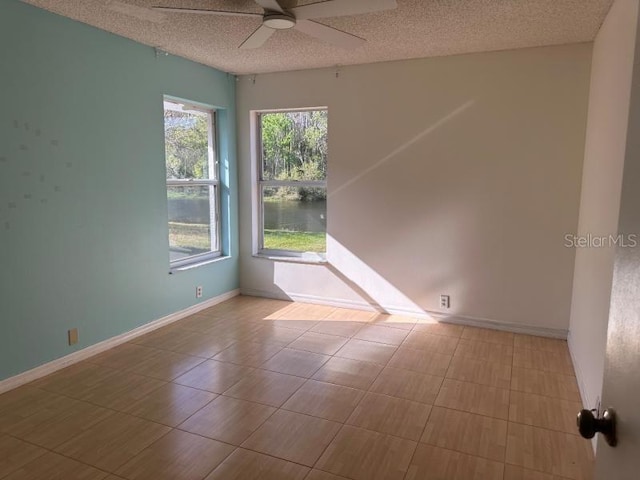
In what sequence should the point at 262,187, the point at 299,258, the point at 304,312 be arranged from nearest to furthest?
the point at 304,312
the point at 299,258
the point at 262,187

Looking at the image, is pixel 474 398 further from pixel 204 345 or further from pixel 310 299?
pixel 310 299

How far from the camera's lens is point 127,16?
A: 2961 mm

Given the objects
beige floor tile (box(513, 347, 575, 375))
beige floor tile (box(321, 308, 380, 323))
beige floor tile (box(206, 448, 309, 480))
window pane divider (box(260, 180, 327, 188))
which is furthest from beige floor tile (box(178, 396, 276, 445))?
window pane divider (box(260, 180, 327, 188))

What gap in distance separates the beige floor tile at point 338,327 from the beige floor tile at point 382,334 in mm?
66

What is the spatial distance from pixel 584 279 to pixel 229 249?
3419mm

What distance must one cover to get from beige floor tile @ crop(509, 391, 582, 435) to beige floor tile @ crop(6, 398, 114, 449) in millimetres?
2398

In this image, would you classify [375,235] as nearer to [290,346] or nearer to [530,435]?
[290,346]

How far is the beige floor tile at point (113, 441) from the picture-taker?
2127 millimetres

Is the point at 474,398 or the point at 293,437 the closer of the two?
the point at 293,437

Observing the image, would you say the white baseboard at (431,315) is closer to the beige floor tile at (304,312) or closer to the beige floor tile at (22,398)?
the beige floor tile at (304,312)

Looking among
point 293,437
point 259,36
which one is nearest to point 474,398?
point 293,437

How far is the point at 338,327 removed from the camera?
405 cm

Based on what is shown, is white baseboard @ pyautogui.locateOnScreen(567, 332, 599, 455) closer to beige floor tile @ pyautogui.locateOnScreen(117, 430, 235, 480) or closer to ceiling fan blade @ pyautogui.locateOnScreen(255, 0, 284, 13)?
beige floor tile @ pyautogui.locateOnScreen(117, 430, 235, 480)

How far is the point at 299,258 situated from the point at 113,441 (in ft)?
9.43
